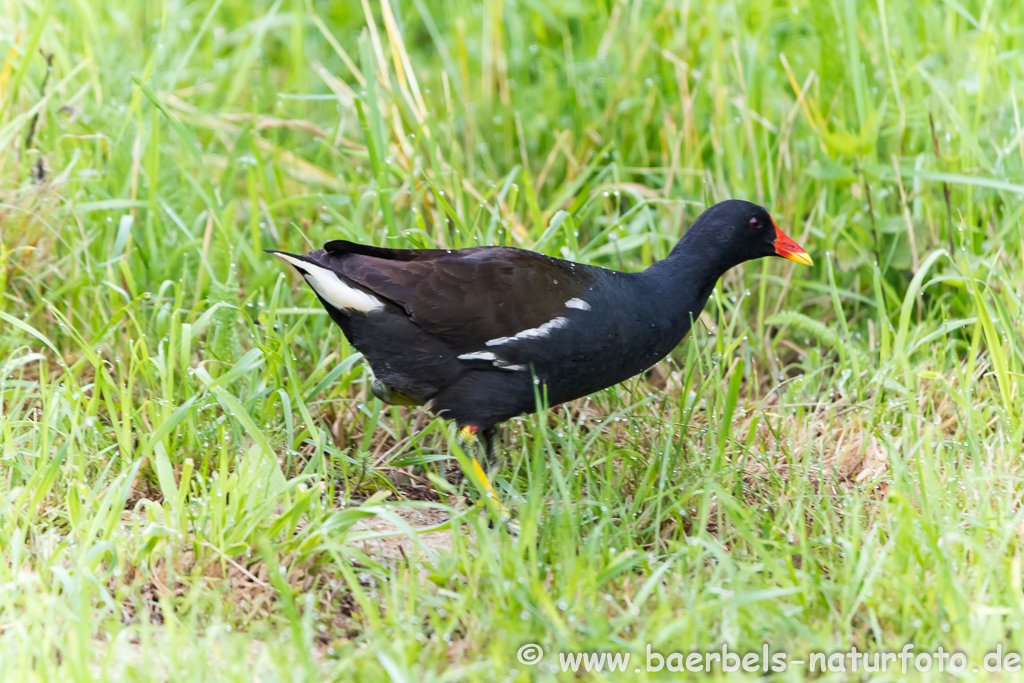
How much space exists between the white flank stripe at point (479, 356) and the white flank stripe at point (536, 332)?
0.03 m

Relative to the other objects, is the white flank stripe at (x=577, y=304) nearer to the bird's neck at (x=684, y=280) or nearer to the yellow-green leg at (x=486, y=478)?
the bird's neck at (x=684, y=280)

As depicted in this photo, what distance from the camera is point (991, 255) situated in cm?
364

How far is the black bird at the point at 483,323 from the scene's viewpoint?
281 centimetres

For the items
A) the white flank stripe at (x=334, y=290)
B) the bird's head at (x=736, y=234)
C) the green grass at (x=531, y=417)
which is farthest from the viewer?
the bird's head at (x=736, y=234)

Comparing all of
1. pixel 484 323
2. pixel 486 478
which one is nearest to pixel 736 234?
pixel 484 323

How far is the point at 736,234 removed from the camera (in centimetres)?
317

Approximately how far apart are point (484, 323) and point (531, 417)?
51cm

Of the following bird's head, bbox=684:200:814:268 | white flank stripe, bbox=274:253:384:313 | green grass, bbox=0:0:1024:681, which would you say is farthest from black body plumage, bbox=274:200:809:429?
bird's head, bbox=684:200:814:268

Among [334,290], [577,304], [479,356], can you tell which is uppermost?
[334,290]

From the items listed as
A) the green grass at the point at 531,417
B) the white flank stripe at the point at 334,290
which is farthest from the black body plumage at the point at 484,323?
the green grass at the point at 531,417

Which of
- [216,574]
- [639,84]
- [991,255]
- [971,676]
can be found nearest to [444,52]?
[639,84]

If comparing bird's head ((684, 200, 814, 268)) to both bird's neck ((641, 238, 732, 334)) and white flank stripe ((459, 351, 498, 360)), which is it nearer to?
bird's neck ((641, 238, 732, 334))

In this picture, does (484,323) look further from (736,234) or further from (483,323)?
(736,234)

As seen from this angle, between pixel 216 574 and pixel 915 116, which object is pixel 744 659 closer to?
pixel 216 574
